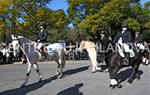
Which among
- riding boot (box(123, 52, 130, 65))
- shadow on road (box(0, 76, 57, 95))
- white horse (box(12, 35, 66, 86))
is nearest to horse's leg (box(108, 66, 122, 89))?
riding boot (box(123, 52, 130, 65))

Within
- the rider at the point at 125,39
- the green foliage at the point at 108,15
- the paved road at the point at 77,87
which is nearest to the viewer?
the paved road at the point at 77,87

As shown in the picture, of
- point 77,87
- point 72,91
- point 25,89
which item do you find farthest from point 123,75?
point 25,89

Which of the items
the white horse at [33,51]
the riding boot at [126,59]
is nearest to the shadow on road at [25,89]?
the white horse at [33,51]

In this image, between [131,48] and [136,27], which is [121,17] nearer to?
[136,27]

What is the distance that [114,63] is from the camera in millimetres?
14641

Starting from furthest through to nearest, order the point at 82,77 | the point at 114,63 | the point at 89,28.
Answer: the point at 89,28
the point at 82,77
the point at 114,63

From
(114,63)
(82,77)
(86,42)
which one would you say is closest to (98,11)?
(86,42)

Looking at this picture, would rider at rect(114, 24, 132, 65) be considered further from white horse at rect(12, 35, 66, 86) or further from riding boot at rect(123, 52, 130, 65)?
white horse at rect(12, 35, 66, 86)

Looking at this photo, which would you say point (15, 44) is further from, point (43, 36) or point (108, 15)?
point (108, 15)

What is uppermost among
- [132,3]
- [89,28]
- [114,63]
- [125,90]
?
[132,3]

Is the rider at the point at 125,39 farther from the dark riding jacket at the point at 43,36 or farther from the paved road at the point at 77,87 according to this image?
the dark riding jacket at the point at 43,36

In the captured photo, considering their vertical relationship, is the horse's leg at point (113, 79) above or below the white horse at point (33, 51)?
→ below

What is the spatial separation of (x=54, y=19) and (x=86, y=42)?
73.6ft

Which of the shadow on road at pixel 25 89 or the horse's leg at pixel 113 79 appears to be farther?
the horse's leg at pixel 113 79
